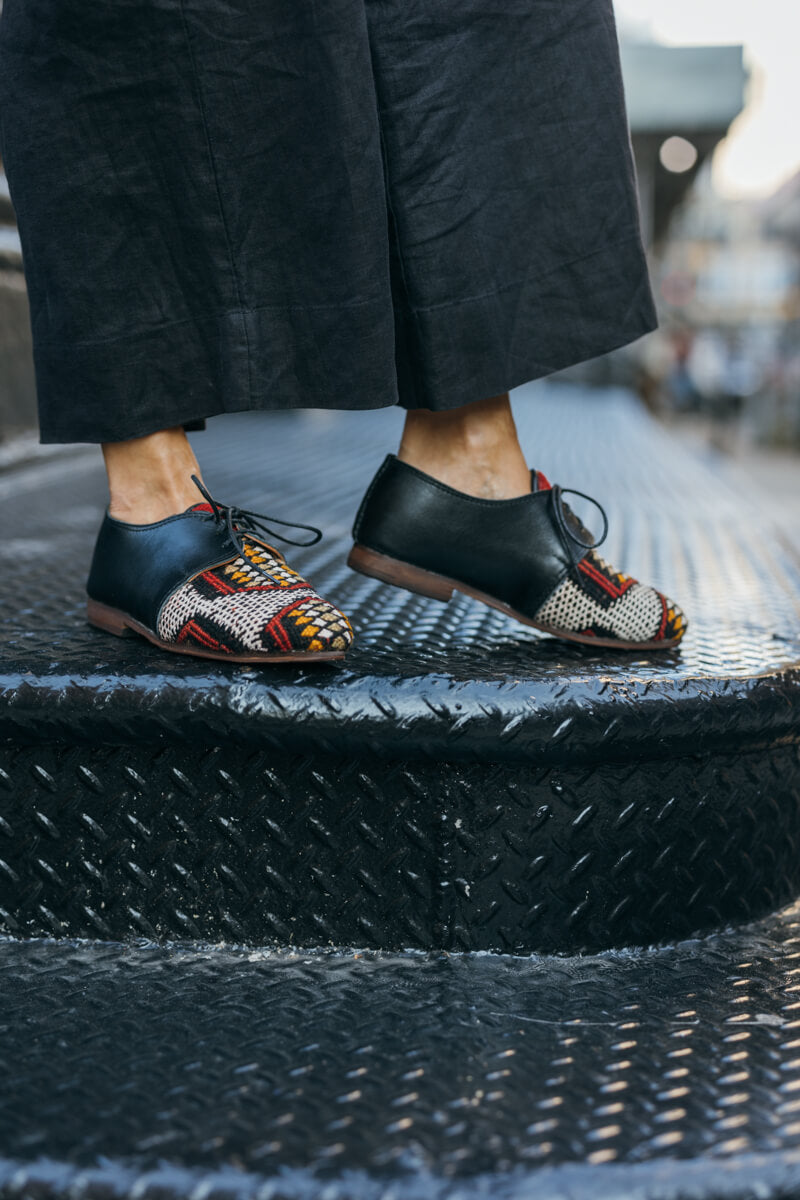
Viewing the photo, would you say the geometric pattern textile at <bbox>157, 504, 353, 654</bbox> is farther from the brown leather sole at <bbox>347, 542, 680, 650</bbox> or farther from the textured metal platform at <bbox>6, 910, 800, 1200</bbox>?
the textured metal platform at <bbox>6, 910, 800, 1200</bbox>

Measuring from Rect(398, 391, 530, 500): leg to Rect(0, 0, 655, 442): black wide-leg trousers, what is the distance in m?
0.05

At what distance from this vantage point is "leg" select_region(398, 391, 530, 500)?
3.13 ft

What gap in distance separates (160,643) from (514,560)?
33 cm

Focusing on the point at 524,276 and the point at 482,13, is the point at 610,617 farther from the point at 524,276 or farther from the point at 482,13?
the point at 482,13

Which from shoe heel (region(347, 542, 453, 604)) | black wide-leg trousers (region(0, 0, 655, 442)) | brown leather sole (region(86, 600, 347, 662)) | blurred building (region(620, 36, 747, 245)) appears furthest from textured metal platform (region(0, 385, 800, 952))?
blurred building (region(620, 36, 747, 245))

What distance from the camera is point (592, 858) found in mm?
776

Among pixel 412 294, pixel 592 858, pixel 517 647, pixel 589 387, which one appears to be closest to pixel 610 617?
pixel 517 647

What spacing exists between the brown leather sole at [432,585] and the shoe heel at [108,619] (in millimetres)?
229

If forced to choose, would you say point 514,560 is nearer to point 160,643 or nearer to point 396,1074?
point 160,643

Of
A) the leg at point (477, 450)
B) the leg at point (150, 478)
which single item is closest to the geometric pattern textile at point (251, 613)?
the leg at point (150, 478)

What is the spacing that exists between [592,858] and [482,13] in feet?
2.40

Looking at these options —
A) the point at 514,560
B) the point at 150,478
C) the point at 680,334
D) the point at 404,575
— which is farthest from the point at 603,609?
the point at 680,334

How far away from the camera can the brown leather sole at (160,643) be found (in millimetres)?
761

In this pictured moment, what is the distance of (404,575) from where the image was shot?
3.13 feet
